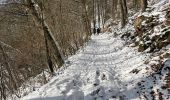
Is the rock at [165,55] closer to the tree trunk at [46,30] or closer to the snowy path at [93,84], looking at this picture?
the snowy path at [93,84]

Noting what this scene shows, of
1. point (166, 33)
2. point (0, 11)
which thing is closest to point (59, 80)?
point (166, 33)

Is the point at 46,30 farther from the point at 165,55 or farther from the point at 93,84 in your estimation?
the point at 165,55

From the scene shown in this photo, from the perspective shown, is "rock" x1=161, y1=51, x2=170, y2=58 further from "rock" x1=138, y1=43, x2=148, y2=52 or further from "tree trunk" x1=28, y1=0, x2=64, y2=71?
"tree trunk" x1=28, y1=0, x2=64, y2=71

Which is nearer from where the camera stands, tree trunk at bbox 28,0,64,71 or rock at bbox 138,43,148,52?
rock at bbox 138,43,148,52

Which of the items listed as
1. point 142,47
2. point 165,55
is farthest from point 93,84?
point 142,47

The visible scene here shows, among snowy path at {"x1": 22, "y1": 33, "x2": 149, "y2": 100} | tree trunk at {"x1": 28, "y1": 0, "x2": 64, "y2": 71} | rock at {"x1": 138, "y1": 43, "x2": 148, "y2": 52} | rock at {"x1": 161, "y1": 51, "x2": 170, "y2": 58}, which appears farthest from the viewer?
tree trunk at {"x1": 28, "y1": 0, "x2": 64, "y2": 71}

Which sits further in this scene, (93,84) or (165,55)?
(165,55)

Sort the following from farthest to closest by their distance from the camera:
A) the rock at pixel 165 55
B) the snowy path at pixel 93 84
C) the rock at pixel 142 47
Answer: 1. the rock at pixel 142 47
2. the rock at pixel 165 55
3. the snowy path at pixel 93 84

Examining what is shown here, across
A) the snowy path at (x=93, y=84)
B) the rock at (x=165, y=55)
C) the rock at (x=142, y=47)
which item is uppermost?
the rock at (x=165, y=55)

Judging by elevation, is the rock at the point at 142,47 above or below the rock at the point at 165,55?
below

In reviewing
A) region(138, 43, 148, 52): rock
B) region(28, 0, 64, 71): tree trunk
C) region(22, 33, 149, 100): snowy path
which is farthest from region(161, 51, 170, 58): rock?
region(28, 0, 64, 71): tree trunk

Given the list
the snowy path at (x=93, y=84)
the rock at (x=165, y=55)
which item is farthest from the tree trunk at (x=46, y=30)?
the rock at (x=165, y=55)

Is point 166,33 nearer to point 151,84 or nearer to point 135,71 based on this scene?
point 135,71

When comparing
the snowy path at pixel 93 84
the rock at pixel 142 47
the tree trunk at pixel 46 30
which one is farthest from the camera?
the tree trunk at pixel 46 30
